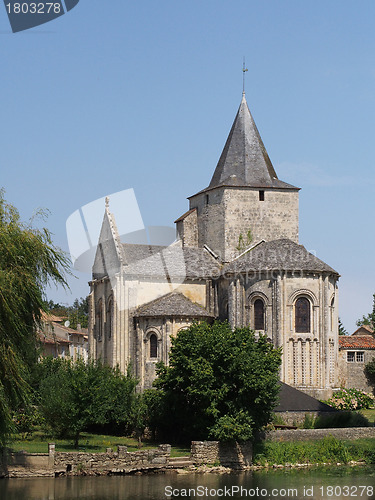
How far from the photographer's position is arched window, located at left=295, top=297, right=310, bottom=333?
45.7 meters

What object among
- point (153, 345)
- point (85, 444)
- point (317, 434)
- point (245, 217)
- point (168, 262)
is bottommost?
point (85, 444)

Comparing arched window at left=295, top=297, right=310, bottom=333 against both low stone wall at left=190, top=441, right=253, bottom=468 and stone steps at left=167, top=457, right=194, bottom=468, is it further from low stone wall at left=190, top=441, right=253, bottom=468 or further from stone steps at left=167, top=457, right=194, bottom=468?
stone steps at left=167, top=457, right=194, bottom=468

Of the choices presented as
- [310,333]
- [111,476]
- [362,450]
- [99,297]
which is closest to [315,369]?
[310,333]

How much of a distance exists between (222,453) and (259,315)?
14805 mm

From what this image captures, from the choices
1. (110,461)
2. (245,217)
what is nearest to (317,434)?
(110,461)

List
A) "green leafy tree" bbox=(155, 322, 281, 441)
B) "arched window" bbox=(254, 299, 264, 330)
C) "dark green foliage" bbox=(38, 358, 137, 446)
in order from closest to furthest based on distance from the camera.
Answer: "green leafy tree" bbox=(155, 322, 281, 441)
"dark green foliage" bbox=(38, 358, 137, 446)
"arched window" bbox=(254, 299, 264, 330)

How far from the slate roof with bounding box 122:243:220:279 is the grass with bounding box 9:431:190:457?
41.0 ft

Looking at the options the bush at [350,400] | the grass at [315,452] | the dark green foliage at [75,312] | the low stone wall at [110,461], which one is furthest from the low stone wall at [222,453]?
the dark green foliage at [75,312]

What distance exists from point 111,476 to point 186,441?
21.9 ft

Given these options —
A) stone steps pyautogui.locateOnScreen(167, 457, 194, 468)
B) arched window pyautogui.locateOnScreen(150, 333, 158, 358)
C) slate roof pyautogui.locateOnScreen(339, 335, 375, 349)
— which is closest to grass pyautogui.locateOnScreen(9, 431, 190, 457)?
stone steps pyautogui.locateOnScreen(167, 457, 194, 468)

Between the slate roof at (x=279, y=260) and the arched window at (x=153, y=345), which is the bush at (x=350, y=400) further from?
the arched window at (x=153, y=345)

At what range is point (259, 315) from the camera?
46.3 metres

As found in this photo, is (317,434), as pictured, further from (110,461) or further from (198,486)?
(110,461)

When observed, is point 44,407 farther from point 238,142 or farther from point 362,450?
point 238,142
